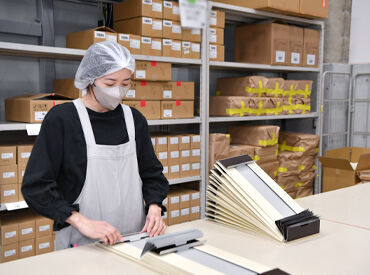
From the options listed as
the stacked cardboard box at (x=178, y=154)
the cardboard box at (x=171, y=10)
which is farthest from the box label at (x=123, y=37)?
the stacked cardboard box at (x=178, y=154)

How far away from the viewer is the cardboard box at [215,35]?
3.16 meters

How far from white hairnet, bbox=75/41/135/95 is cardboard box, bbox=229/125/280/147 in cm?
A: 217

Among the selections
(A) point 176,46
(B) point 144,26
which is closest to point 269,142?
(A) point 176,46

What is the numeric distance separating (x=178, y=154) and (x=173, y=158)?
0.17 ft

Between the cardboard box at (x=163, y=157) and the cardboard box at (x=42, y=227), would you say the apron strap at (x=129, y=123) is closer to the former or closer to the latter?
A: the cardboard box at (x=42, y=227)

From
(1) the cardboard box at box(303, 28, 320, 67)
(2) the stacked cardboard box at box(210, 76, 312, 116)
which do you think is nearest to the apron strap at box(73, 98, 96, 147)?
(2) the stacked cardboard box at box(210, 76, 312, 116)

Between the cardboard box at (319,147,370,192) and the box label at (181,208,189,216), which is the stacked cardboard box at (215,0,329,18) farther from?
the box label at (181,208,189,216)

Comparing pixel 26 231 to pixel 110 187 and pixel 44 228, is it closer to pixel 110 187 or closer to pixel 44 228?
pixel 44 228

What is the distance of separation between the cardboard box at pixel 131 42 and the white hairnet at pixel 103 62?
1123mm

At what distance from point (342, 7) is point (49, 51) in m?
3.47

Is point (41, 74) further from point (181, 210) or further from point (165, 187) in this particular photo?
point (165, 187)

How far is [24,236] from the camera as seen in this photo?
233 centimetres

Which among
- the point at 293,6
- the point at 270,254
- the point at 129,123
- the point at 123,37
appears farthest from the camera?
the point at 293,6

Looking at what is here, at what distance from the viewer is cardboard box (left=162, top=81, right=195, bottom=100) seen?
9.59ft
